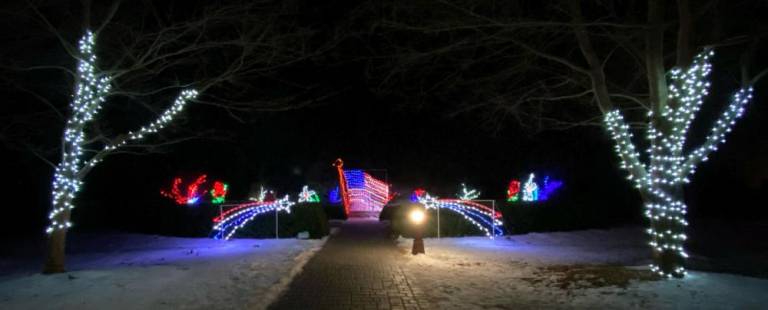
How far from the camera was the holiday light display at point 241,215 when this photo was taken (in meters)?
21.0

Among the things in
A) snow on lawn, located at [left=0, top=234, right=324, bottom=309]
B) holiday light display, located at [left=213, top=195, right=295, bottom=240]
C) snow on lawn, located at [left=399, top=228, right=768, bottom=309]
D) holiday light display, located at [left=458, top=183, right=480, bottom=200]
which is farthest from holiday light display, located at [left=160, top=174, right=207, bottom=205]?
snow on lawn, located at [left=399, top=228, right=768, bottom=309]

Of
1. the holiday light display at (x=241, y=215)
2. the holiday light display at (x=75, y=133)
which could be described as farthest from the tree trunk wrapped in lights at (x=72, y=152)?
the holiday light display at (x=241, y=215)

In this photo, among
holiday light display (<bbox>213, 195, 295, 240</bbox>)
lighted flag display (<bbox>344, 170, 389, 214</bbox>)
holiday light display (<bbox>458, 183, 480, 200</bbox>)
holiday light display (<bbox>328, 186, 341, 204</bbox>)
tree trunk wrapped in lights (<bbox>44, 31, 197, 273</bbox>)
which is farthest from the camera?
holiday light display (<bbox>328, 186, 341, 204</bbox>)

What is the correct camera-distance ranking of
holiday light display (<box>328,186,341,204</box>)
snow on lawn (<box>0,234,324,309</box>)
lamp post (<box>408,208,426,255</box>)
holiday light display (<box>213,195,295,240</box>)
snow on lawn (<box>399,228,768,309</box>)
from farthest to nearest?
1. holiday light display (<box>328,186,341,204</box>)
2. holiday light display (<box>213,195,295,240</box>)
3. lamp post (<box>408,208,426,255</box>)
4. snow on lawn (<box>399,228,768,309</box>)
5. snow on lawn (<box>0,234,324,309</box>)

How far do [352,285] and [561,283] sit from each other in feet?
11.5

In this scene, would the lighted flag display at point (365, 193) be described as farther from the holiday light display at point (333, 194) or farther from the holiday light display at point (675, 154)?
the holiday light display at point (675, 154)

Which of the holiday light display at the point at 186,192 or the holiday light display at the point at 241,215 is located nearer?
the holiday light display at the point at 241,215

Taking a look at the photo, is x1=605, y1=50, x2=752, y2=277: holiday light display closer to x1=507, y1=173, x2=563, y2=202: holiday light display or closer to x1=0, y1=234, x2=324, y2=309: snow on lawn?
x1=0, y1=234, x2=324, y2=309: snow on lawn

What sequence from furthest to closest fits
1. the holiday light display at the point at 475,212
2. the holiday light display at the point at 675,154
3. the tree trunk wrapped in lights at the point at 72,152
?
1. the holiday light display at the point at 475,212
2. the tree trunk wrapped in lights at the point at 72,152
3. the holiday light display at the point at 675,154

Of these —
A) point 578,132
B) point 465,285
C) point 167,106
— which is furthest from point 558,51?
point 578,132

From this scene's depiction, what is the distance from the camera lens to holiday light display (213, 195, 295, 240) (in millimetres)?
21016

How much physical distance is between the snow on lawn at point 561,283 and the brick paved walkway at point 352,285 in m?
0.40

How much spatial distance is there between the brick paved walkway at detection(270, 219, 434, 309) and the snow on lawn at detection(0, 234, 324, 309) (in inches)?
13.1

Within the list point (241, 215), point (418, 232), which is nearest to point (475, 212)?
point (418, 232)
